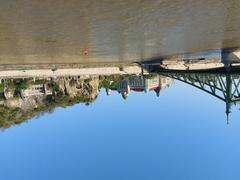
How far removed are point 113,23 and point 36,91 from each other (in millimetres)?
75078

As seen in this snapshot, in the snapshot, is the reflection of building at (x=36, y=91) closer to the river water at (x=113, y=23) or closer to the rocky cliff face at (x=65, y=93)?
the rocky cliff face at (x=65, y=93)

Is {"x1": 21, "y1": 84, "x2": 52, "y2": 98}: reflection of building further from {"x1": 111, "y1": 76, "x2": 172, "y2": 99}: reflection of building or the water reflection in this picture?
{"x1": 111, "y1": 76, "x2": 172, "y2": 99}: reflection of building

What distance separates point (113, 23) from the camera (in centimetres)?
1802

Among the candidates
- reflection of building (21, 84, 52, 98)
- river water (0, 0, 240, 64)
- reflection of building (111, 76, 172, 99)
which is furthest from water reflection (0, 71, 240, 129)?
river water (0, 0, 240, 64)

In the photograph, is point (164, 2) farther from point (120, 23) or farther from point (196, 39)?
point (196, 39)

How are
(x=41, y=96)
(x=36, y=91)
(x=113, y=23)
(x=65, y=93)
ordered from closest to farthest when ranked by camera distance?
(x=113, y=23) → (x=36, y=91) → (x=65, y=93) → (x=41, y=96)

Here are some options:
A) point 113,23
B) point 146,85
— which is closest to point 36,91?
point 146,85

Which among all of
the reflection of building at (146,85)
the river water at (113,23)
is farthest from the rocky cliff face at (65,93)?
the river water at (113,23)

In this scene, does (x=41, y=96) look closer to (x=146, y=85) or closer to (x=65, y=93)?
(x=65, y=93)

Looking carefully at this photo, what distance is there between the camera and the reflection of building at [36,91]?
3507 inches

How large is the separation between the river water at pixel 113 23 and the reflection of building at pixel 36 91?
2574 inches

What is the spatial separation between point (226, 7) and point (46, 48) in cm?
975

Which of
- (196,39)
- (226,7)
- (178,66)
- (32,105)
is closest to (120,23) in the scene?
(226,7)

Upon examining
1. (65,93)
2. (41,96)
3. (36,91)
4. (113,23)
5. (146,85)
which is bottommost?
(146,85)
